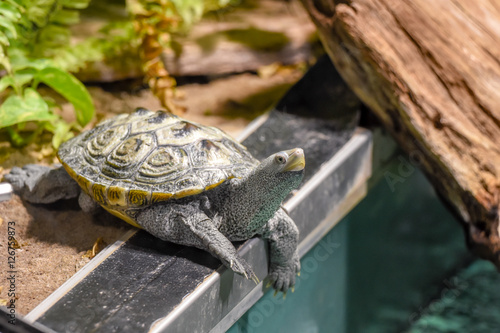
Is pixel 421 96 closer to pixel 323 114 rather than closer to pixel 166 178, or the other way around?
pixel 323 114

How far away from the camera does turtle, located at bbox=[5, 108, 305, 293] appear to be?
1.52 meters

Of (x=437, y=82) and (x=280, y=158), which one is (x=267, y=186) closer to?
(x=280, y=158)

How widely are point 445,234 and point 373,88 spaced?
4.22ft

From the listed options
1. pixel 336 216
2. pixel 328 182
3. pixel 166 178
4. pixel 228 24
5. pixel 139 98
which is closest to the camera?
pixel 166 178

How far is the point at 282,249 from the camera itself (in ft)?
→ 5.64

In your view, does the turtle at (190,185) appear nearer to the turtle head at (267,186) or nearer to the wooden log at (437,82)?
the turtle head at (267,186)

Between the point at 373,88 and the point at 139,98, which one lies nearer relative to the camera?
the point at 373,88

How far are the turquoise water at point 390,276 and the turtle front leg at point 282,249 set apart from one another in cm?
11

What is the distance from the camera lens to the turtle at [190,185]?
59.9 inches

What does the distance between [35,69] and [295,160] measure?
1.26m

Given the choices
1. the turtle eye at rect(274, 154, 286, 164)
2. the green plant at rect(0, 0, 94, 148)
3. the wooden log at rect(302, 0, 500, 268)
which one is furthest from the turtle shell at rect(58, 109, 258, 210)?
the wooden log at rect(302, 0, 500, 268)

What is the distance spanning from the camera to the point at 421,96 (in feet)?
6.92

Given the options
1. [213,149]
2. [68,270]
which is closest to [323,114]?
[213,149]

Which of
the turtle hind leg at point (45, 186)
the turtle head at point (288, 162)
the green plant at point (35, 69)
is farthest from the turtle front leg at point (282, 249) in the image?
the green plant at point (35, 69)
